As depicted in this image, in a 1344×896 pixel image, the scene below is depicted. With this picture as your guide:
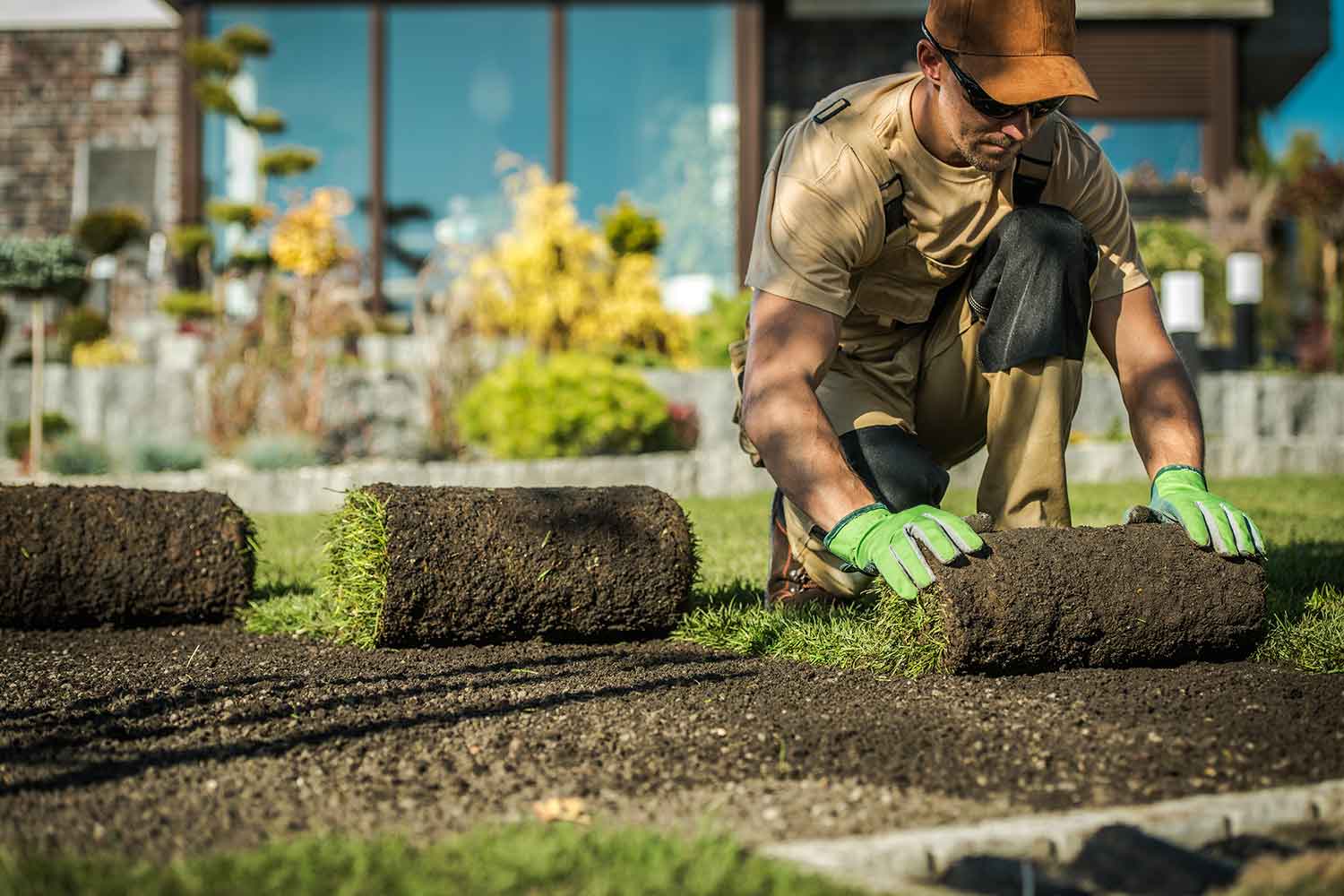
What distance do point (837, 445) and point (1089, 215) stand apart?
3.61 feet

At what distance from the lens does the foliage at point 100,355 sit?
995 cm

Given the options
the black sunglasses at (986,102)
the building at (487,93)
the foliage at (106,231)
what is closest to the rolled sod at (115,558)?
the black sunglasses at (986,102)

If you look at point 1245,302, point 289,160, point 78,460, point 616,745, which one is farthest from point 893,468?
point 289,160

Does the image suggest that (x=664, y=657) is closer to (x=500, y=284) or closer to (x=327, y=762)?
(x=327, y=762)

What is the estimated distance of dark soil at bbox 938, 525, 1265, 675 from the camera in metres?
2.84

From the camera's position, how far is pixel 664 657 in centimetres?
335

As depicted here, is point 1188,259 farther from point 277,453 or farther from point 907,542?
point 907,542

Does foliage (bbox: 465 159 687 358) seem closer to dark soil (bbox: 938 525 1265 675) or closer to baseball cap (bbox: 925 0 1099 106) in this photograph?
baseball cap (bbox: 925 0 1099 106)

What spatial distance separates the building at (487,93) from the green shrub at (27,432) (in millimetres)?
5021

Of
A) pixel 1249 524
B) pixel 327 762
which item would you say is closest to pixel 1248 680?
pixel 1249 524

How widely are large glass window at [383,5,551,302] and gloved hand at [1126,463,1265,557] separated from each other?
36.7 feet

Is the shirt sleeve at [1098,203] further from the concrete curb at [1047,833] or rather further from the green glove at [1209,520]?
the concrete curb at [1047,833]

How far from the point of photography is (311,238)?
9.19m

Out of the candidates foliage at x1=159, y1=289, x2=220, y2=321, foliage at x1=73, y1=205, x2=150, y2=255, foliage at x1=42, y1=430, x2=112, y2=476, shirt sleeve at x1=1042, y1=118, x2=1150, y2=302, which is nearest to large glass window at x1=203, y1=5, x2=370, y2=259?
foliage at x1=73, y1=205, x2=150, y2=255
